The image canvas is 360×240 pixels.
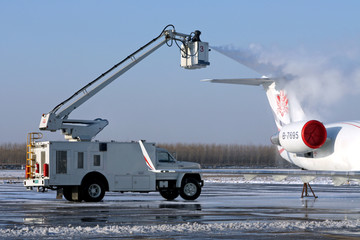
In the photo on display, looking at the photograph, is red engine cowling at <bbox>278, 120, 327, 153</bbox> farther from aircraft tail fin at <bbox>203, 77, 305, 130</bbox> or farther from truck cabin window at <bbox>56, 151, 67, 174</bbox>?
truck cabin window at <bbox>56, 151, 67, 174</bbox>

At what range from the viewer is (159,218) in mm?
16938

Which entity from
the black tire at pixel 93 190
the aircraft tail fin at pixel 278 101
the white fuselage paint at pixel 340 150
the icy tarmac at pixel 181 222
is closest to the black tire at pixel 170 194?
the black tire at pixel 93 190

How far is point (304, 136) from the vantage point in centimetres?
1875

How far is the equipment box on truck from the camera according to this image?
2447 centimetres

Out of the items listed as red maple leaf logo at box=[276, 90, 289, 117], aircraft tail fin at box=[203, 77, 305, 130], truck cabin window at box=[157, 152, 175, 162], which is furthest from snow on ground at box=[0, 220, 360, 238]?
truck cabin window at box=[157, 152, 175, 162]

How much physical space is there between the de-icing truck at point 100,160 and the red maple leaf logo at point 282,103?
142 inches

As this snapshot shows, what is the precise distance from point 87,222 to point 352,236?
645cm

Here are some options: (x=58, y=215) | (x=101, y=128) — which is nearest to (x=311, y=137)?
Result: (x=58, y=215)

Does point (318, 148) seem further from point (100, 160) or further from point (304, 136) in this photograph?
point (100, 160)

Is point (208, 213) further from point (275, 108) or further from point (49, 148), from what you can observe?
point (49, 148)

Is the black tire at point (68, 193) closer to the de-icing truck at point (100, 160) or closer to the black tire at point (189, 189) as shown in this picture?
the de-icing truck at point (100, 160)

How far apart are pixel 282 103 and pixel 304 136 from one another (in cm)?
334

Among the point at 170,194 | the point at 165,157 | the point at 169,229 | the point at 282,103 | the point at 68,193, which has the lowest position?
the point at 169,229

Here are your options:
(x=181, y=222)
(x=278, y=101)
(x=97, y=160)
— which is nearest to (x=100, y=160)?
(x=97, y=160)
